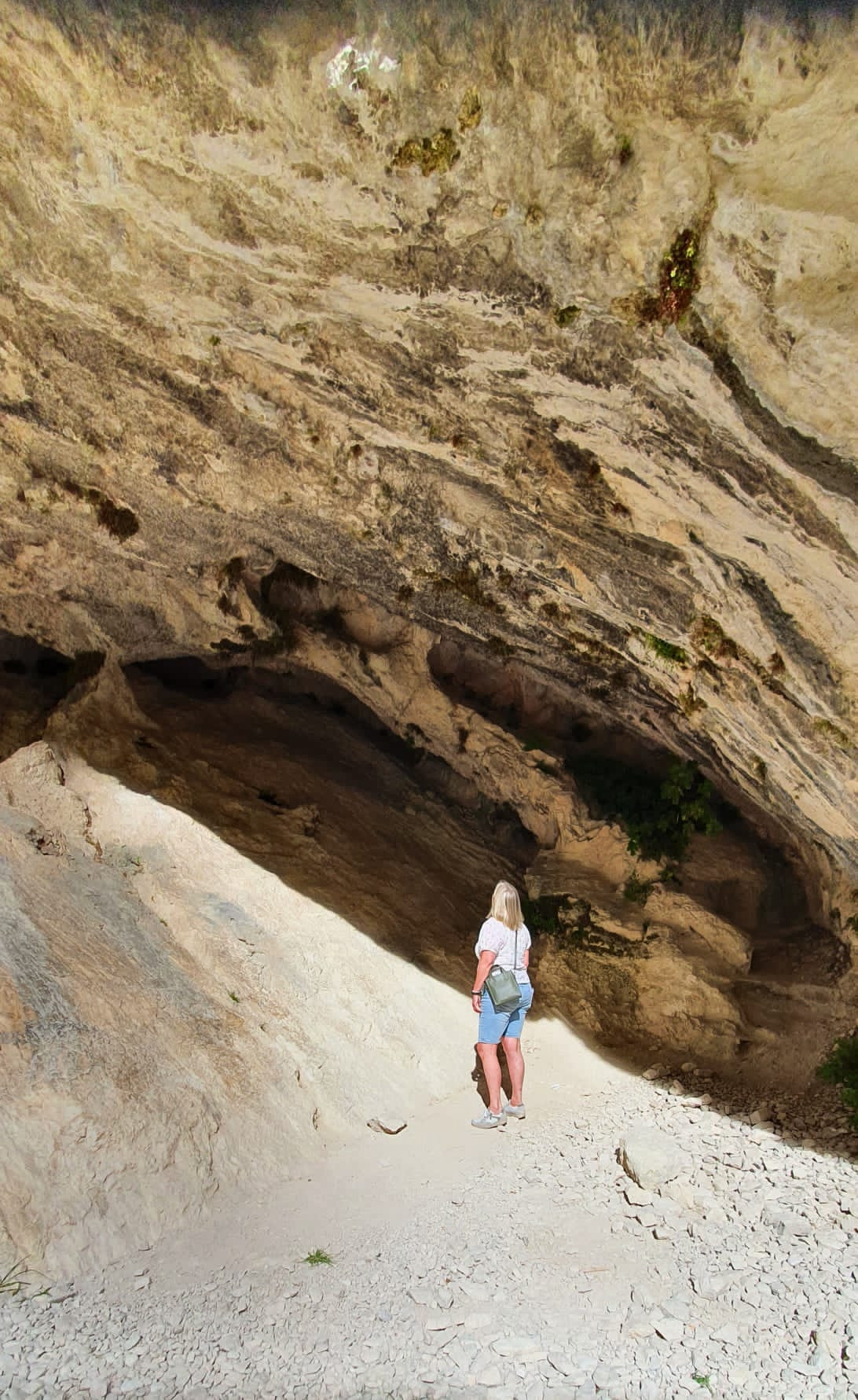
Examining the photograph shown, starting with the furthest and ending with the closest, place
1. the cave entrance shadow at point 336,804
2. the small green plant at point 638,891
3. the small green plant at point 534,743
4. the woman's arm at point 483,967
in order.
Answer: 1. the small green plant at point 534,743
2. the small green plant at point 638,891
3. the cave entrance shadow at point 336,804
4. the woman's arm at point 483,967

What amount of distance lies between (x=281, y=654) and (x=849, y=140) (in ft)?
21.7

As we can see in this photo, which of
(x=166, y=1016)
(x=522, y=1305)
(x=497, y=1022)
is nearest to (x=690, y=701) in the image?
(x=497, y=1022)

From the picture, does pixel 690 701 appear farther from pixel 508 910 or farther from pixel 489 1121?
pixel 489 1121

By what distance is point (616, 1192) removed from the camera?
554 centimetres

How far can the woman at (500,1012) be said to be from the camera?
636 cm

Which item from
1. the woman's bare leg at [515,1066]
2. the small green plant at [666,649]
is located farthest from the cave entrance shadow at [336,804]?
the small green plant at [666,649]

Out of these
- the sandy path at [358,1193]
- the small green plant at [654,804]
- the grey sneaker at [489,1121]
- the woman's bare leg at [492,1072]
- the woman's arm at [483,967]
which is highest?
the small green plant at [654,804]

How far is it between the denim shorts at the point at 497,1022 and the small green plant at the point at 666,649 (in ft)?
8.80

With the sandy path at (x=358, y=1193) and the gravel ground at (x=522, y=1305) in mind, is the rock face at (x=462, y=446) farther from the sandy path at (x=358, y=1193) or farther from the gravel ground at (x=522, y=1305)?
the gravel ground at (x=522, y=1305)

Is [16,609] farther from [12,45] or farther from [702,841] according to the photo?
[702,841]

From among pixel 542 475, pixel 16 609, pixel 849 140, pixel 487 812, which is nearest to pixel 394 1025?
pixel 487 812

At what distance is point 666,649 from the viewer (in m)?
6.15

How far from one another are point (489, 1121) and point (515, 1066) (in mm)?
424

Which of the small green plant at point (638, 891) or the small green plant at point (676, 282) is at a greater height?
the small green plant at point (676, 282)
